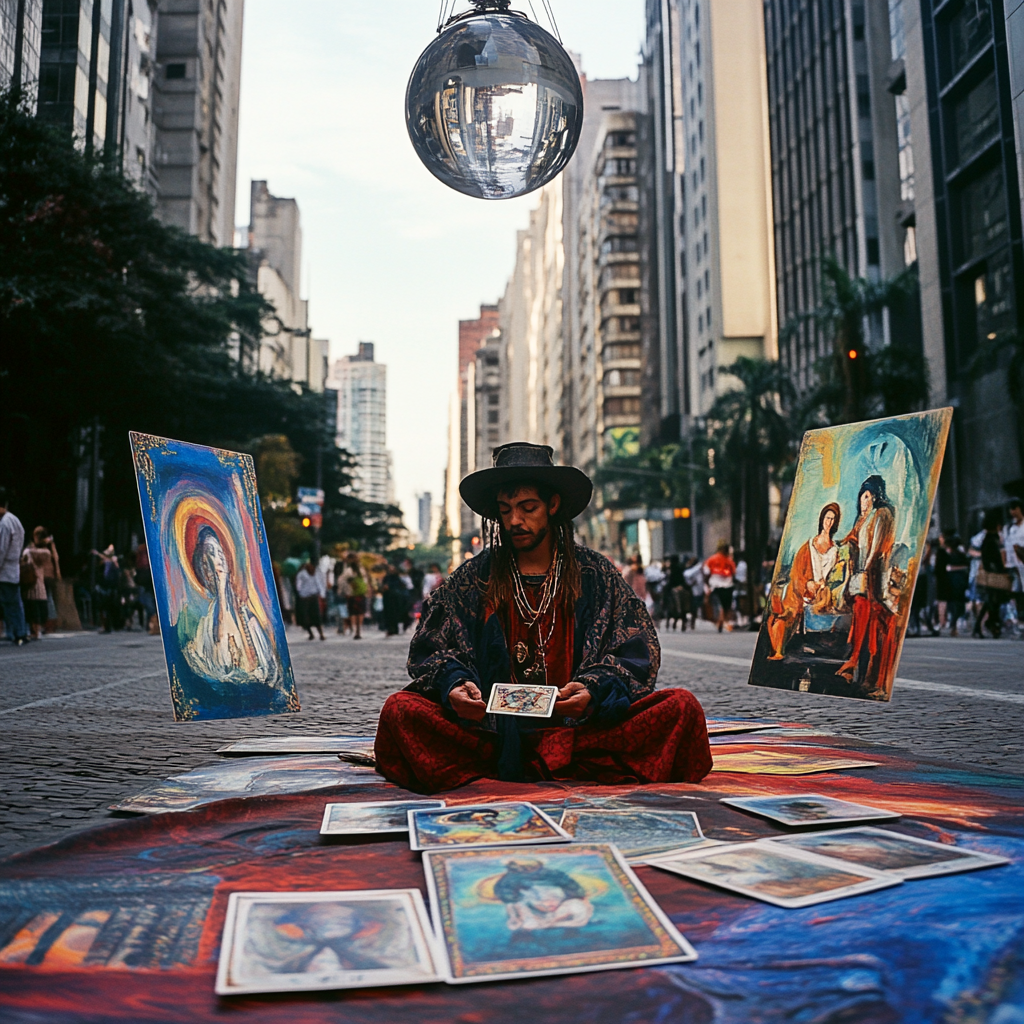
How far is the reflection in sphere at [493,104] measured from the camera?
16.9 feet

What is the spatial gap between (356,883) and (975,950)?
1.43 metres

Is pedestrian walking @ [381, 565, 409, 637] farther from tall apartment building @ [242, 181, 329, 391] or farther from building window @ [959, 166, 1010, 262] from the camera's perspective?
tall apartment building @ [242, 181, 329, 391]

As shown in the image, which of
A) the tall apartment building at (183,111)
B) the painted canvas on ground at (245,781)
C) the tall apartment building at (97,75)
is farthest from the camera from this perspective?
the tall apartment building at (183,111)

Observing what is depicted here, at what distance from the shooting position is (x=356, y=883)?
2766 mm

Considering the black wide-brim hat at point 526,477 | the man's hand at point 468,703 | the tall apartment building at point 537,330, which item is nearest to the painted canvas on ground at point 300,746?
the man's hand at point 468,703

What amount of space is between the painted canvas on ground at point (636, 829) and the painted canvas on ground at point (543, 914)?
33 cm

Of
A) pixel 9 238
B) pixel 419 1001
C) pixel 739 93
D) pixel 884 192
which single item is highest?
pixel 739 93

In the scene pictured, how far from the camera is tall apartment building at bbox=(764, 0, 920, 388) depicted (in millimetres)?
40812

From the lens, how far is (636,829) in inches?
129

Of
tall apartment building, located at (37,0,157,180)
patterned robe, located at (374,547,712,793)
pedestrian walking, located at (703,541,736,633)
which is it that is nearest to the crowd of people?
pedestrian walking, located at (703,541,736,633)

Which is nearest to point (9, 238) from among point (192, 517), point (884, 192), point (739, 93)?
point (192, 517)

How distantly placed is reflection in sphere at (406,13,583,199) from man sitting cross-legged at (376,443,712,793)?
5.42 feet

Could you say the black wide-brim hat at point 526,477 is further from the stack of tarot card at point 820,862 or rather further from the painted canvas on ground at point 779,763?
the stack of tarot card at point 820,862

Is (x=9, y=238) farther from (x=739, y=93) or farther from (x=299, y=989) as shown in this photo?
(x=739, y=93)
